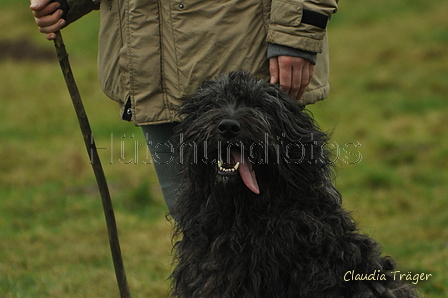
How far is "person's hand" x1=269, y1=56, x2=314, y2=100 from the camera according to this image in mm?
2887

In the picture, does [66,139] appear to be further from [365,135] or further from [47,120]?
[365,135]

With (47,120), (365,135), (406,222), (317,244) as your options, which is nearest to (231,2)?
(317,244)

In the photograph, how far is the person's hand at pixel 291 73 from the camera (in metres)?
2.89

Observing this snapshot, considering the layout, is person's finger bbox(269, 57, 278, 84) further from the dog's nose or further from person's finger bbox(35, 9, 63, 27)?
person's finger bbox(35, 9, 63, 27)

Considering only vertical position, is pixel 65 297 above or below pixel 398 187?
above

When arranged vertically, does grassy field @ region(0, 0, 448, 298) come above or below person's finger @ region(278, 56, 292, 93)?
below

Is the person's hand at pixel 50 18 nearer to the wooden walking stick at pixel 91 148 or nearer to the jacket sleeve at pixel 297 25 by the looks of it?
the wooden walking stick at pixel 91 148

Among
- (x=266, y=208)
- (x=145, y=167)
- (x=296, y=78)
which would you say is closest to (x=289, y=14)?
(x=296, y=78)

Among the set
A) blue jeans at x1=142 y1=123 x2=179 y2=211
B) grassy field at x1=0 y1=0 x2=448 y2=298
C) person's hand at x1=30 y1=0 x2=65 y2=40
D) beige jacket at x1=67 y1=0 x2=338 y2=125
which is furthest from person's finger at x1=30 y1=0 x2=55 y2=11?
grassy field at x1=0 y1=0 x2=448 y2=298

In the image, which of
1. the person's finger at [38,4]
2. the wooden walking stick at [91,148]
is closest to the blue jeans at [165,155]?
the wooden walking stick at [91,148]

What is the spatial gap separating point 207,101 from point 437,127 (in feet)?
22.8

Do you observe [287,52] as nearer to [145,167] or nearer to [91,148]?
[91,148]

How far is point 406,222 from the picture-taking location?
6172 millimetres

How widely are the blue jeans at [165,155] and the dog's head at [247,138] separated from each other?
283 millimetres
